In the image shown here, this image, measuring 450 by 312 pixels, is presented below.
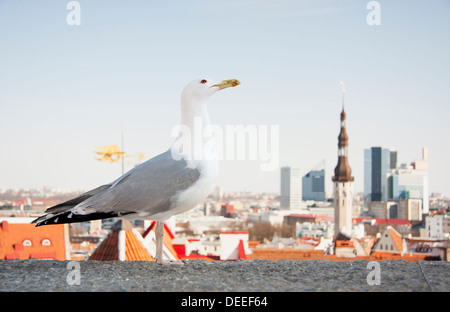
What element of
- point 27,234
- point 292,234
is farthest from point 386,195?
point 27,234

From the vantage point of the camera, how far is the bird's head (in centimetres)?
273

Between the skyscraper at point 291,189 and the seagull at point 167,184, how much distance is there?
2504 inches

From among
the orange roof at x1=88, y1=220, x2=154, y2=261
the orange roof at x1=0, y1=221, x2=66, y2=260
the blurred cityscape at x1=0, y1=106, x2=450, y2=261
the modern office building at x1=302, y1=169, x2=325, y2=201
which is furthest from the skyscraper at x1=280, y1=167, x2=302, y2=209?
the orange roof at x1=88, y1=220, x2=154, y2=261

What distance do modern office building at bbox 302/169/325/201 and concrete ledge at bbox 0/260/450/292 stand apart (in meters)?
78.0

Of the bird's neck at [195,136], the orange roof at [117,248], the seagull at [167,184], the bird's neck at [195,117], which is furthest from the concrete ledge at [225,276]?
the orange roof at [117,248]

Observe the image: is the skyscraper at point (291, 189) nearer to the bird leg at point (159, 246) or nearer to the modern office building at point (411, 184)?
the modern office building at point (411, 184)

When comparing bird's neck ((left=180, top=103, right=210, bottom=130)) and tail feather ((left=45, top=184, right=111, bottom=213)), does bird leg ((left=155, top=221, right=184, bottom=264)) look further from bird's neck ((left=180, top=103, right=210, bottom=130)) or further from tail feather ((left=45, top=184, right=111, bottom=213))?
bird's neck ((left=180, top=103, right=210, bottom=130))

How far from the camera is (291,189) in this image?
2943 inches

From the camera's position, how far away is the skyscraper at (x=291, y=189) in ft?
224

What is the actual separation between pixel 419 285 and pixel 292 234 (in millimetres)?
52086

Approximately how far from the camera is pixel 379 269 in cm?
256

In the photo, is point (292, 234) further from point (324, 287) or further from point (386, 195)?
point (324, 287)

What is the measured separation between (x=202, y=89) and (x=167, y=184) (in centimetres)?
51

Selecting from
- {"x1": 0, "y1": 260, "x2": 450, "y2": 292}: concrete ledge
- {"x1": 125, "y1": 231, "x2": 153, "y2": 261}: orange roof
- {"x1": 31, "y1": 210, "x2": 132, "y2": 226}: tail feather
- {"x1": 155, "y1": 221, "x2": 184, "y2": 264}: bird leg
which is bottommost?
{"x1": 125, "y1": 231, "x2": 153, "y2": 261}: orange roof
